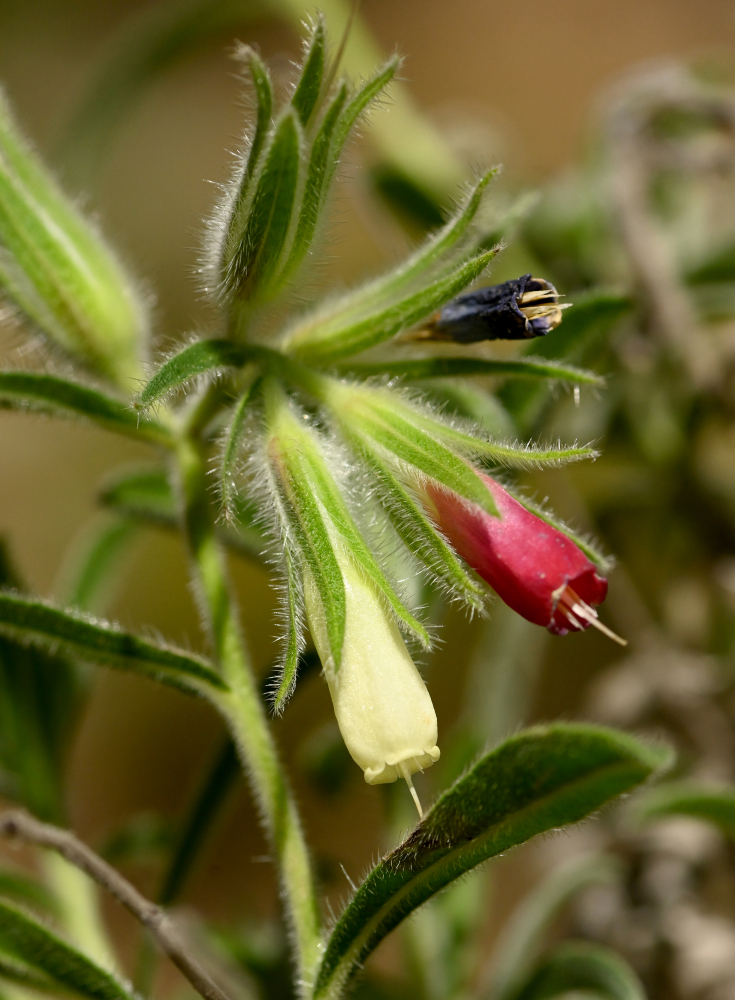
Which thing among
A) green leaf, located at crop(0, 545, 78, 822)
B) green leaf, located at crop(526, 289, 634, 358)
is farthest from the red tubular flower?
green leaf, located at crop(0, 545, 78, 822)

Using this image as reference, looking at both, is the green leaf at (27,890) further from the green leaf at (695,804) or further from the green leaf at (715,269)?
the green leaf at (715,269)

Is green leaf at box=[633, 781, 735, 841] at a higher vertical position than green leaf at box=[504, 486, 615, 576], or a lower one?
lower

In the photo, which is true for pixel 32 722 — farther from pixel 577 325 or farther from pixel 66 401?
pixel 577 325

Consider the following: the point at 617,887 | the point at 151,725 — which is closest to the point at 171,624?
the point at 151,725

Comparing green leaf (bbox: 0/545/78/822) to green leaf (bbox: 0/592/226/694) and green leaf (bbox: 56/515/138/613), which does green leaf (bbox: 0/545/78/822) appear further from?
green leaf (bbox: 0/592/226/694)

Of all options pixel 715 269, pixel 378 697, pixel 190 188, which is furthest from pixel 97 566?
pixel 190 188
